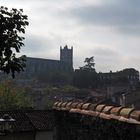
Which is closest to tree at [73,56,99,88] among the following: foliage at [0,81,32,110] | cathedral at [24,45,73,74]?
cathedral at [24,45,73,74]

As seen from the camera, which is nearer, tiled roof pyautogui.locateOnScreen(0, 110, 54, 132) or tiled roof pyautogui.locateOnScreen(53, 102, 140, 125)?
tiled roof pyautogui.locateOnScreen(53, 102, 140, 125)

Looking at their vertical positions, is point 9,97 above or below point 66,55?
below

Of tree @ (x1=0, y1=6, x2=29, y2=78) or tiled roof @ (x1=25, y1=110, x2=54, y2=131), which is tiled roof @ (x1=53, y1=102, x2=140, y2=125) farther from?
tiled roof @ (x1=25, y1=110, x2=54, y2=131)

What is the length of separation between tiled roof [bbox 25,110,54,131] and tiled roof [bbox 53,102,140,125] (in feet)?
74.0

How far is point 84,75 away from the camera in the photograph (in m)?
114

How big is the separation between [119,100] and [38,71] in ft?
313

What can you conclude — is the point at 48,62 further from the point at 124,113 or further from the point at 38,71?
the point at 124,113

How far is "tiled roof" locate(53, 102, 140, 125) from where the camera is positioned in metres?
7.65

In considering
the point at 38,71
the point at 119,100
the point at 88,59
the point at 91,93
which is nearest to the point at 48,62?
the point at 38,71

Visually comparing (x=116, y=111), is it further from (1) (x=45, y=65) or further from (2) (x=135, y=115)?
(1) (x=45, y=65)

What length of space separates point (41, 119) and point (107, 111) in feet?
89.9

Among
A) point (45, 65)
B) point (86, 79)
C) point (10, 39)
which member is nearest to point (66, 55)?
point (45, 65)

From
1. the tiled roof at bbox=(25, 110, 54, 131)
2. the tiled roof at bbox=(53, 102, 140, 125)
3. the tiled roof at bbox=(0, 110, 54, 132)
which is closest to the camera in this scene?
the tiled roof at bbox=(53, 102, 140, 125)

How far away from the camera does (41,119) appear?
3600cm
